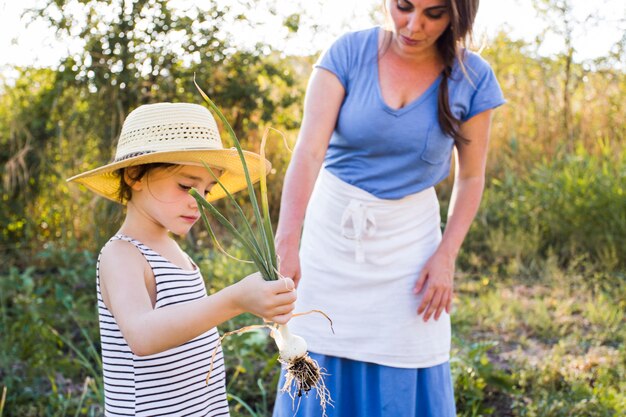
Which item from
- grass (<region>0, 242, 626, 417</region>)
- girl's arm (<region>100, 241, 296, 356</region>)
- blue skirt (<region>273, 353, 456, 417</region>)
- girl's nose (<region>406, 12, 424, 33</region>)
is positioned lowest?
grass (<region>0, 242, 626, 417</region>)

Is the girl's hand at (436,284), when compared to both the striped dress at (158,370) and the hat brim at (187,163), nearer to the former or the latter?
the hat brim at (187,163)

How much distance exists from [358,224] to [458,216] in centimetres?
33

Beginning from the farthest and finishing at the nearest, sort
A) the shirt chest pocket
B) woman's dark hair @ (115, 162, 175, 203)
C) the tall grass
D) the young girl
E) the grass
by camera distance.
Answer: the tall grass
the grass
the shirt chest pocket
woman's dark hair @ (115, 162, 175, 203)
the young girl

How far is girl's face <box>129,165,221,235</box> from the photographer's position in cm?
183

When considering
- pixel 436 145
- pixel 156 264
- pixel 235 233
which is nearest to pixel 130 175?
pixel 156 264

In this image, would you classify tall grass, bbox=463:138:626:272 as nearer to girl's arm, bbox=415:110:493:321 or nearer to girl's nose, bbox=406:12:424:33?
girl's arm, bbox=415:110:493:321

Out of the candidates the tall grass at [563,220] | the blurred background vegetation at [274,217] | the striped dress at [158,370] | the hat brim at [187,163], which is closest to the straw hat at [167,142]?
the hat brim at [187,163]

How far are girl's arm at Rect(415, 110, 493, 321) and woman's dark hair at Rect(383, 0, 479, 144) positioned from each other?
0.20 feet

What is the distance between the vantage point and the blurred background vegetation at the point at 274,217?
354 cm

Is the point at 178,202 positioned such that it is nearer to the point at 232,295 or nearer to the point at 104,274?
the point at 104,274

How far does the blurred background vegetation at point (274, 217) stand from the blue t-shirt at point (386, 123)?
4.32 ft

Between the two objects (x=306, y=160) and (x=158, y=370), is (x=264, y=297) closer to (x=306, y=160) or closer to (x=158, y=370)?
(x=158, y=370)

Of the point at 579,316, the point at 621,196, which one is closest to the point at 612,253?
the point at 621,196

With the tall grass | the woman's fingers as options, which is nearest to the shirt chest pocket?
the woman's fingers
